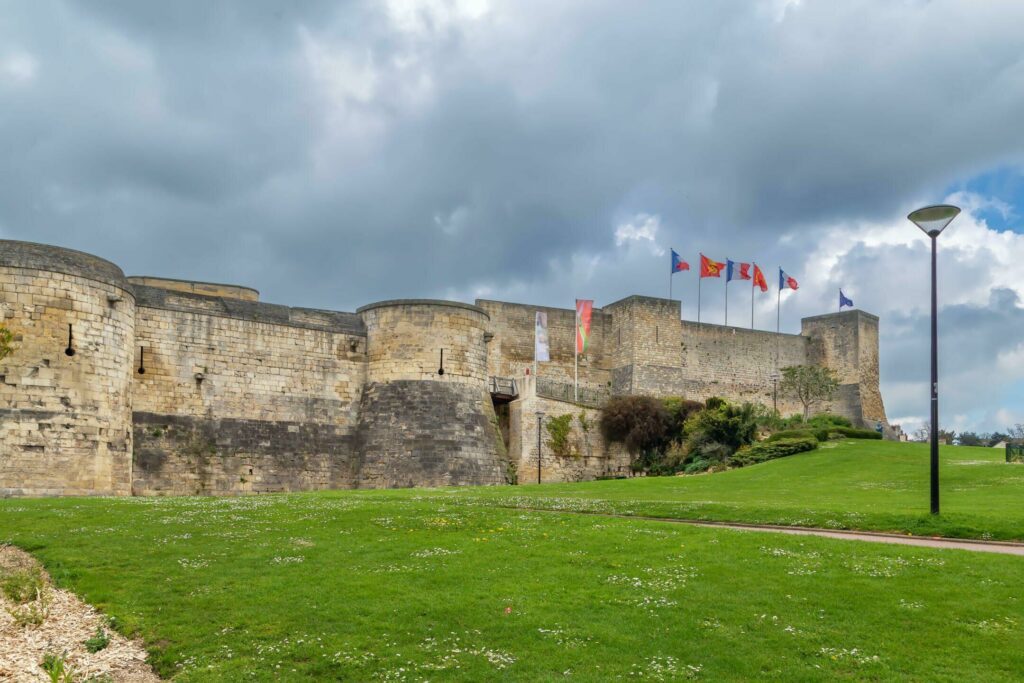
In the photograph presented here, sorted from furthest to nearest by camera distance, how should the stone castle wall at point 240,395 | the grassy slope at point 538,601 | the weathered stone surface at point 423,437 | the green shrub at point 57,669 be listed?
the weathered stone surface at point 423,437
the stone castle wall at point 240,395
the grassy slope at point 538,601
the green shrub at point 57,669

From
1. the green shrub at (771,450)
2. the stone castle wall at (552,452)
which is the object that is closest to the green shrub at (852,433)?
the green shrub at (771,450)

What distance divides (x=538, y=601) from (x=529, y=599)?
128mm

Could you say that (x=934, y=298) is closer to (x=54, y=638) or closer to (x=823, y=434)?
(x=54, y=638)

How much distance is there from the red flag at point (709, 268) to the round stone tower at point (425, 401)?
25437 millimetres

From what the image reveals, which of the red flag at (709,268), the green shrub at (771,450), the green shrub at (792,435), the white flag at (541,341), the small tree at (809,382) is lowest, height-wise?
the green shrub at (771,450)

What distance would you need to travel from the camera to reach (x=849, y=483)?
1158 inches

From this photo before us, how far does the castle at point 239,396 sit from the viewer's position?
2802 centimetres

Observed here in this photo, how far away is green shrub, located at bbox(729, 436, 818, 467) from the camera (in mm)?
39406

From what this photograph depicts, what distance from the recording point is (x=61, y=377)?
92.4 feet

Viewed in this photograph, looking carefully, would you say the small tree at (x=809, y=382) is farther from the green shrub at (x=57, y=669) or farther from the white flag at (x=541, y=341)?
the green shrub at (x=57, y=669)

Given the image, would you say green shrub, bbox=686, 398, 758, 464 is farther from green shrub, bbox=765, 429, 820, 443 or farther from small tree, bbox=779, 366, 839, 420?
small tree, bbox=779, 366, 839, 420

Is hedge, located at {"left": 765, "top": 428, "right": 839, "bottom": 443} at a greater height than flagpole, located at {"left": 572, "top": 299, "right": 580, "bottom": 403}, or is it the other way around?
flagpole, located at {"left": 572, "top": 299, "right": 580, "bottom": 403}

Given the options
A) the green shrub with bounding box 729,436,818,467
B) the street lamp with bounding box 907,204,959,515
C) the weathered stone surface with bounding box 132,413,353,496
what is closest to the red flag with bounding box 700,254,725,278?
the green shrub with bounding box 729,436,818,467

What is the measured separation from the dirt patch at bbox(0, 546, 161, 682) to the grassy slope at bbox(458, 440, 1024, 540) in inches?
470
